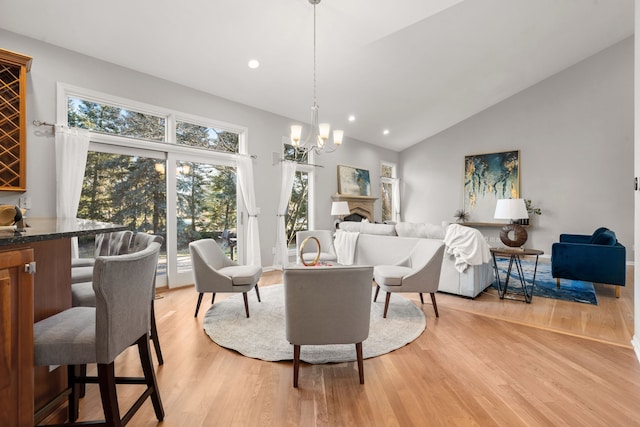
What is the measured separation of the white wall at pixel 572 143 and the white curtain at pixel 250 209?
5.62 m

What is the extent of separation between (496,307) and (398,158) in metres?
6.31

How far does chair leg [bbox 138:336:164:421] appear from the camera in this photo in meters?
1.55

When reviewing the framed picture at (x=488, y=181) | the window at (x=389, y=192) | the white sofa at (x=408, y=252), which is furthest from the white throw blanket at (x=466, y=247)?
the window at (x=389, y=192)

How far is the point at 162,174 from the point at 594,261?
5.93 m

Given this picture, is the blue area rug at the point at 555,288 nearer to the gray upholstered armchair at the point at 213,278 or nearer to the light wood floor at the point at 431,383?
the light wood floor at the point at 431,383

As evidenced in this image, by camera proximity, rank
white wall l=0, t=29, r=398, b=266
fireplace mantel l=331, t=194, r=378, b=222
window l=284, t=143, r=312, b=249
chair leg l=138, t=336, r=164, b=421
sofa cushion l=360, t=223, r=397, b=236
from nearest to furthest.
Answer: chair leg l=138, t=336, r=164, b=421 → white wall l=0, t=29, r=398, b=266 → sofa cushion l=360, t=223, r=397, b=236 → window l=284, t=143, r=312, b=249 → fireplace mantel l=331, t=194, r=378, b=222

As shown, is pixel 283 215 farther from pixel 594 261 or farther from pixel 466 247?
pixel 594 261

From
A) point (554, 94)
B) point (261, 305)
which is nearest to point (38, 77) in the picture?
point (261, 305)

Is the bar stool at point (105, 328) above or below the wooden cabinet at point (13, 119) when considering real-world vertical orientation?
below

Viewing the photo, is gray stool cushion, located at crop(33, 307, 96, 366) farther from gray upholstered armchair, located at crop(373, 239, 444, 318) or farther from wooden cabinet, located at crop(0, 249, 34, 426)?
gray upholstered armchair, located at crop(373, 239, 444, 318)

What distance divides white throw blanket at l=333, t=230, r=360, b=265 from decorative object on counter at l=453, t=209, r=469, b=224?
14.7 ft

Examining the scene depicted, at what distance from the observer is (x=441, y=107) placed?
6.88m

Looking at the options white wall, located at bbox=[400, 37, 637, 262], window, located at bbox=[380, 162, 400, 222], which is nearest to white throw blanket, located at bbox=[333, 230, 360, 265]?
window, located at bbox=[380, 162, 400, 222]

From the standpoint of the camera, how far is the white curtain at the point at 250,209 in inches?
194
